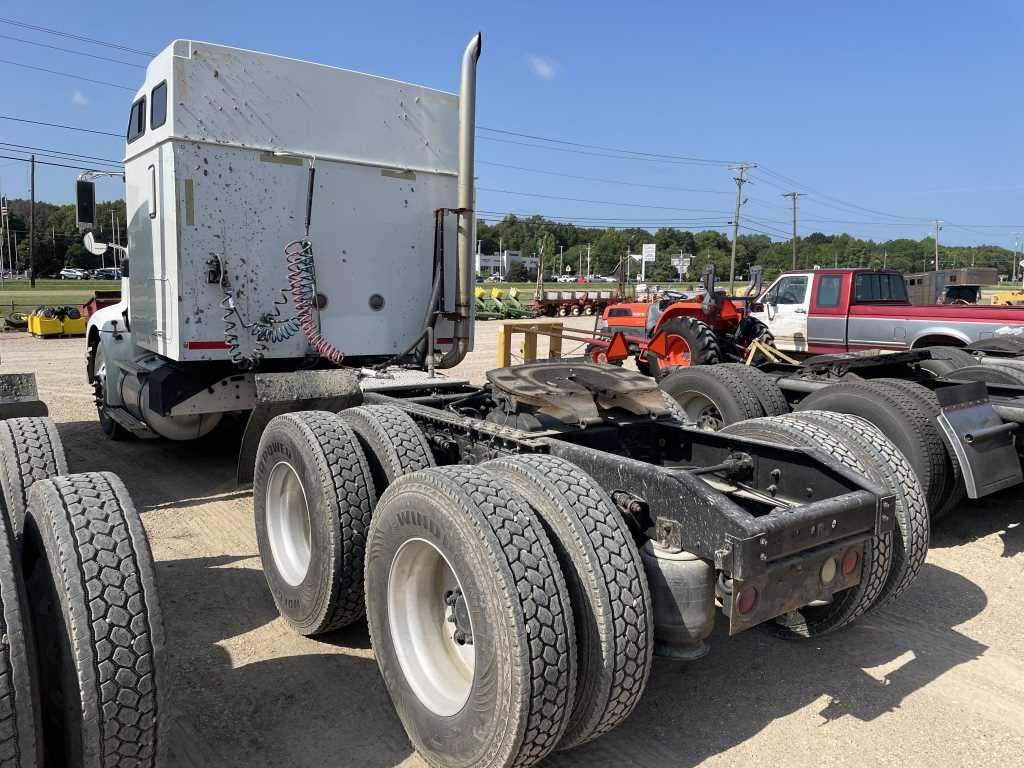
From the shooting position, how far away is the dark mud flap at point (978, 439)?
4.97 m

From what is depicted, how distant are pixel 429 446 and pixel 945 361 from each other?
5.95 m

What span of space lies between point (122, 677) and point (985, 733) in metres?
3.33

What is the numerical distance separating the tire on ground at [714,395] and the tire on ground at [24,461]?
4.28m

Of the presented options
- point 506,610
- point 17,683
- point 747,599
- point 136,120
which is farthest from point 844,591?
point 136,120

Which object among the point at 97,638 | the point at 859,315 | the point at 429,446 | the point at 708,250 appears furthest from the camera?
the point at 708,250

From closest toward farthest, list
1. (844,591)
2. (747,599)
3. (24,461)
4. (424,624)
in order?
1. (747,599)
2. (424,624)
3. (844,591)
4. (24,461)

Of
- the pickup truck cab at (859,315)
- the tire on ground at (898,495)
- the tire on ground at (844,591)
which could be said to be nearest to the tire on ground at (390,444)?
the tire on ground at (844,591)

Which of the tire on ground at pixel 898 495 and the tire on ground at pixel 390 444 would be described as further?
the tire on ground at pixel 390 444

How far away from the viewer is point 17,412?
539 cm

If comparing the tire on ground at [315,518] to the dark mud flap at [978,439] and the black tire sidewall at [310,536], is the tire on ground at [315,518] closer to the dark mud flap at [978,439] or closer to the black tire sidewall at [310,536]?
the black tire sidewall at [310,536]

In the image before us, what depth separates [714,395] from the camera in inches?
259

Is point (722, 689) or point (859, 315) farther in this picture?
point (859, 315)

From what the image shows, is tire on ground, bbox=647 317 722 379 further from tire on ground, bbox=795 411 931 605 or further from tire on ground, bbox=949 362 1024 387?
tire on ground, bbox=795 411 931 605

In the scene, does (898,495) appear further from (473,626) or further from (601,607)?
(473,626)
